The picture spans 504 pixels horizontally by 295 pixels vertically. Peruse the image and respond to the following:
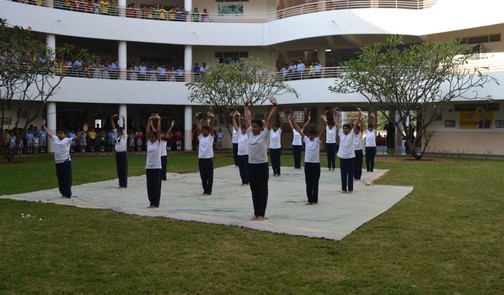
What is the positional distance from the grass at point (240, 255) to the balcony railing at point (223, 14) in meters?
19.6

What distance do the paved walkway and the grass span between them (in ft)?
1.32

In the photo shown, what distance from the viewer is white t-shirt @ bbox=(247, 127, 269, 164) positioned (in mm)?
8023

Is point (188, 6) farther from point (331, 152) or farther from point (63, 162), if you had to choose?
point (63, 162)

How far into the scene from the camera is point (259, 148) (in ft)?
26.4

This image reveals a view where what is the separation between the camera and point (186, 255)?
6.11 metres

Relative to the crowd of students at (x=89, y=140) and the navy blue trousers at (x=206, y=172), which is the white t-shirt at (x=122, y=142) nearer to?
the navy blue trousers at (x=206, y=172)

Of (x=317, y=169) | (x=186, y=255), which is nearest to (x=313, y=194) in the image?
(x=317, y=169)

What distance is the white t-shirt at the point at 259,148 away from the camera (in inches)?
316

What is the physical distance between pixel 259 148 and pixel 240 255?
2356 mm

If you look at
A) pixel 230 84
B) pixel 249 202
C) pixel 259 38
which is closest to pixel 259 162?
pixel 249 202

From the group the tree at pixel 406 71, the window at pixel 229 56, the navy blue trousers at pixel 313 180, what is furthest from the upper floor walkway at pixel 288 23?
the navy blue trousers at pixel 313 180

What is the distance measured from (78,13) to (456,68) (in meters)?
19.2

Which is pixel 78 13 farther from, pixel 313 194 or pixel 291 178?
pixel 313 194

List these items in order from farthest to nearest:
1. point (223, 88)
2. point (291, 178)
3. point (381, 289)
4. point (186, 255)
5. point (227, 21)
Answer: point (227, 21) < point (223, 88) < point (291, 178) < point (186, 255) < point (381, 289)
